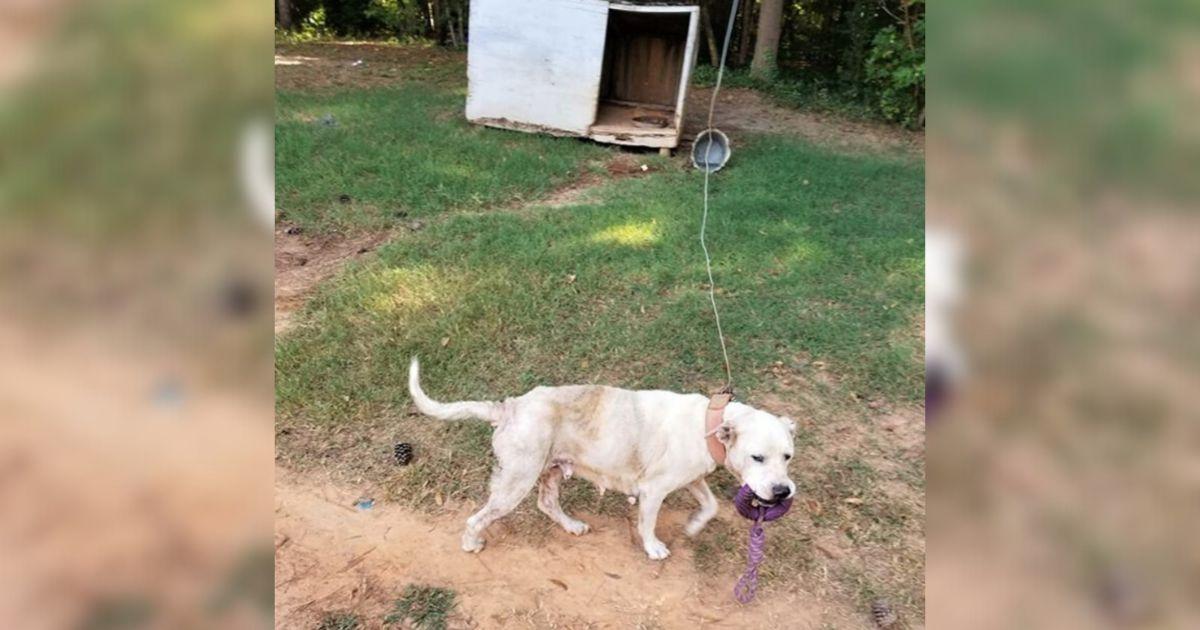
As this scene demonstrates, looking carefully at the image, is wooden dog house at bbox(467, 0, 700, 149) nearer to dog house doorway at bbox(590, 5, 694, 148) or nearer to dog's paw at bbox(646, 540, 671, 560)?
dog house doorway at bbox(590, 5, 694, 148)

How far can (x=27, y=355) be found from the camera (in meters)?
0.84

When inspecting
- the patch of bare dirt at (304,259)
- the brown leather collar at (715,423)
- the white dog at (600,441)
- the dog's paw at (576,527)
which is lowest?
the dog's paw at (576,527)

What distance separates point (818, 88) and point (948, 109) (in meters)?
15.5

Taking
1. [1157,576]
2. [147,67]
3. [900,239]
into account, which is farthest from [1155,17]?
[900,239]

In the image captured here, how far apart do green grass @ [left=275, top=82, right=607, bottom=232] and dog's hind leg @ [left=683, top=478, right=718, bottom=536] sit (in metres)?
4.80

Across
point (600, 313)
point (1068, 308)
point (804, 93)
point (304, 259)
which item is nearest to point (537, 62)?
point (304, 259)

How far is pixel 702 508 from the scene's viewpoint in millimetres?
3891

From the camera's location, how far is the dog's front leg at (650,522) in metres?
3.61

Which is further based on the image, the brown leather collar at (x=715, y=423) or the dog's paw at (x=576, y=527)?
the dog's paw at (x=576, y=527)

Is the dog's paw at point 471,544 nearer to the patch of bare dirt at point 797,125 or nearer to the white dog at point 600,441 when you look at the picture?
the white dog at point 600,441

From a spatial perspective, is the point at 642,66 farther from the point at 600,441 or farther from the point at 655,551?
the point at 655,551

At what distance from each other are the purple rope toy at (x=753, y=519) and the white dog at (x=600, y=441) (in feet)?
0.69

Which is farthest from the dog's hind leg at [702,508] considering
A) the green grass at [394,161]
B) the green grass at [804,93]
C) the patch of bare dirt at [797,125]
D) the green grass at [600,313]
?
the green grass at [804,93]

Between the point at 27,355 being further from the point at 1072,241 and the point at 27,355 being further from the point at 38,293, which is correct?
the point at 1072,241
